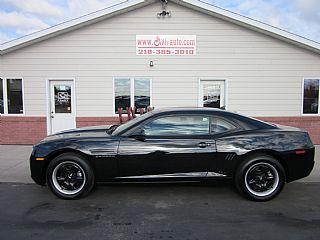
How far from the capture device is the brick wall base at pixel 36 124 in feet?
33.1

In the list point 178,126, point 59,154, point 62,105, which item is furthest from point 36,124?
point 178,126

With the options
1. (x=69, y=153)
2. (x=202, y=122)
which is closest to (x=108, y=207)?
(x=69, y=153)

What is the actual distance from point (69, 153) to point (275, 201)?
3438 millimetres

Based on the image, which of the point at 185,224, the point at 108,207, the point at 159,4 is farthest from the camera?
the point at 159,4

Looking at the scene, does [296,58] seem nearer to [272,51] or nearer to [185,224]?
[272,51]

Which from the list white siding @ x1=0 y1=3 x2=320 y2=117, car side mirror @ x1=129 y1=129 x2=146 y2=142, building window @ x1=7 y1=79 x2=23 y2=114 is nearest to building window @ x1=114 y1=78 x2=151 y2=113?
white siding @ x1=0 y1=3 x2=320 y2=117

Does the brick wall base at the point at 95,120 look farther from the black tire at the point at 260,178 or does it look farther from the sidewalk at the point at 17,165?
the black tire at the point at 260,178

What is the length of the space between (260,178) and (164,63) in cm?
578

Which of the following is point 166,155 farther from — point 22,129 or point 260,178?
point 22,129

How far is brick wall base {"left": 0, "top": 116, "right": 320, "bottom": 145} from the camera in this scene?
10078mm

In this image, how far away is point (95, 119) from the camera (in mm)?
10070

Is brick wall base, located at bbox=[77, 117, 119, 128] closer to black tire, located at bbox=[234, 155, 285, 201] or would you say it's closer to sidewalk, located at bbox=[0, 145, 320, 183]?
sidewalk, located at bbox=[0, 145, 320, 183]

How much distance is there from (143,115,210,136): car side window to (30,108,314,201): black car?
0.02 metres

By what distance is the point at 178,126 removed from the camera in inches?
205
